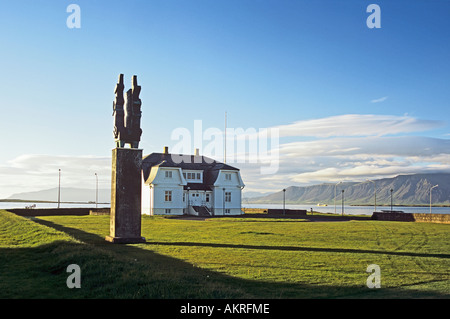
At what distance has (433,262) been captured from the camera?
15.0 metres

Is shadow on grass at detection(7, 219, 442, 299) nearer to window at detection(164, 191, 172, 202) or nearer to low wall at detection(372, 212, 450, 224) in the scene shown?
window at detection(164, 191, 172, 202)

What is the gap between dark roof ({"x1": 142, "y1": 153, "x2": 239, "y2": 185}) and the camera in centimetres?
5497

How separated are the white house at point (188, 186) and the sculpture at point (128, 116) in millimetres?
30203

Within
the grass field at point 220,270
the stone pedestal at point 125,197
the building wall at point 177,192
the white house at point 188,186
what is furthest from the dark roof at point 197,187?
the grass field at point 220,270

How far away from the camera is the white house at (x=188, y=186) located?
170 ft

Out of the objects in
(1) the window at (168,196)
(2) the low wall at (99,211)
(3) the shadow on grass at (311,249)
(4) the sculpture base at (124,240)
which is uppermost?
(1) the window at (168,196)

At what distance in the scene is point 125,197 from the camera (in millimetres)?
19984

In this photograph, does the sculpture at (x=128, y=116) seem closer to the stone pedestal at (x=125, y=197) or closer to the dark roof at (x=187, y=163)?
the stone pedestal at (x=125, y=197)

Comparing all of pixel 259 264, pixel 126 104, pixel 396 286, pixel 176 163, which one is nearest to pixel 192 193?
A: pixel 176 163

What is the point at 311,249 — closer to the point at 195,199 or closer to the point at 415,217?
the point at 415,217

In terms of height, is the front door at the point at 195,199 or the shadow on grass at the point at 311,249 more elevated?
the front door at the point at 195,199

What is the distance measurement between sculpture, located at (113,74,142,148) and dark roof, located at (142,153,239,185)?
102ft
